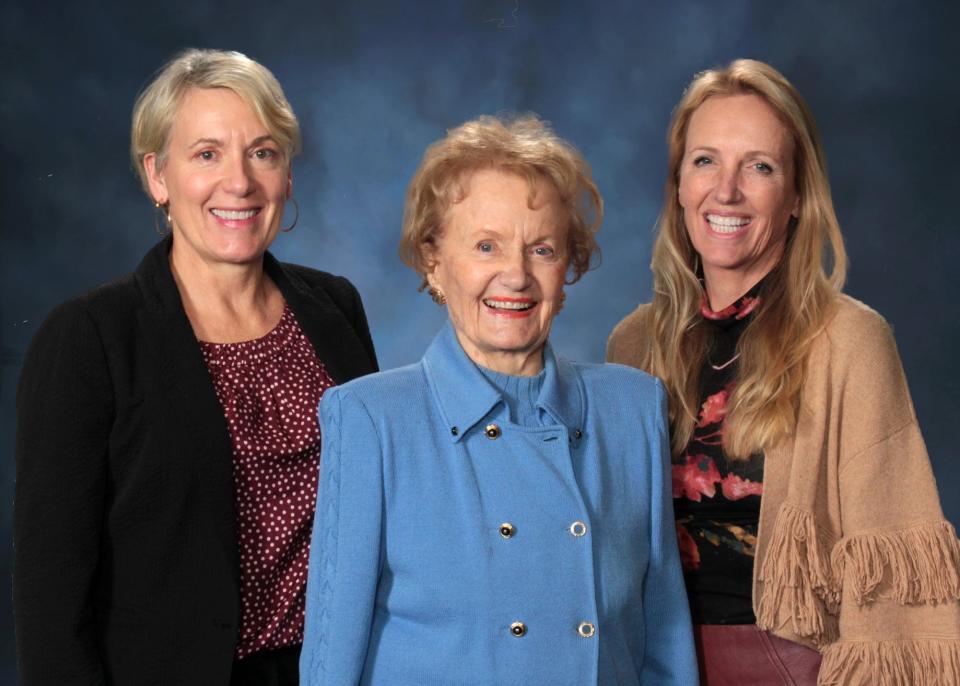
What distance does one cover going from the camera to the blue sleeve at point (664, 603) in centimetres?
271

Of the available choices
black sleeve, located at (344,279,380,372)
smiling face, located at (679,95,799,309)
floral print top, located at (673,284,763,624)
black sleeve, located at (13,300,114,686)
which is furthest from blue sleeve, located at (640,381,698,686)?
black sleeve, located at (13,300,114,686)

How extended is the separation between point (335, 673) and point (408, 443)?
457mm

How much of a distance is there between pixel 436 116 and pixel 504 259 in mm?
3042

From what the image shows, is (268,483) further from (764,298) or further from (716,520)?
(764,298)

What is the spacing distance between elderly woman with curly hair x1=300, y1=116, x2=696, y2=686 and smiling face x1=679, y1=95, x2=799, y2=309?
573 mm

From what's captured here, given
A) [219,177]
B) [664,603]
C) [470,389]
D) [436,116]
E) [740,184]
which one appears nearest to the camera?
[470,389]

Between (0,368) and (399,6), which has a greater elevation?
(399,6)

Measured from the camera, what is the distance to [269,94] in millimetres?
3076

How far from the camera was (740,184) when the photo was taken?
3.21 meters

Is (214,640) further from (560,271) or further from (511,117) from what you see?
(511,117)

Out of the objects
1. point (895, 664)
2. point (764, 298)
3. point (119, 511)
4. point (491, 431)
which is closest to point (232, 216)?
point (119, 511)

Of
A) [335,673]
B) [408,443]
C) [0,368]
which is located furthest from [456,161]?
[0,368]

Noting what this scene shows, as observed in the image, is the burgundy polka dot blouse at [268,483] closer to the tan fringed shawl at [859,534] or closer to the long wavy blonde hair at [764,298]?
the long wavy blonde hair at [764,298]

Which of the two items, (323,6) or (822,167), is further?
(323,6)
